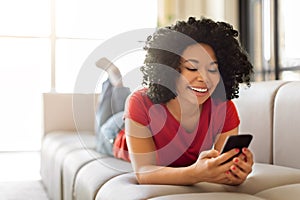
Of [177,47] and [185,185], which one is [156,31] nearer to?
[177,47]

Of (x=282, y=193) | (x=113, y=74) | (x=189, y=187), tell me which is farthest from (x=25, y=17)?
(x=282, y=193)

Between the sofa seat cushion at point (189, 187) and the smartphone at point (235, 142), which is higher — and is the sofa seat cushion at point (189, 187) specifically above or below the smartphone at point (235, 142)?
below

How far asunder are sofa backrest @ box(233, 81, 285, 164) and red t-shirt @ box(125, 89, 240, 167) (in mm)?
469

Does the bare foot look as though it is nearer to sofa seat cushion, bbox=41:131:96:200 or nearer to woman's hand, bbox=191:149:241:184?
sofa seat cushion, bbox=41:131:96:200

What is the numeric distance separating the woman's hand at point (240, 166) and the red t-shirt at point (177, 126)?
0.22m

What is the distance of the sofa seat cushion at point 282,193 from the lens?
3.55ft

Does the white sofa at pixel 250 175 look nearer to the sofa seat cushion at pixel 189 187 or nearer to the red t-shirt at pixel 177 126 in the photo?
the sofa seat cushion at pixel 189 187

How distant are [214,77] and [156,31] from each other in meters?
0.26

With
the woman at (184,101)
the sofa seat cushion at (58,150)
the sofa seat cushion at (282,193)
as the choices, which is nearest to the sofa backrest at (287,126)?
the woman at (184,101)

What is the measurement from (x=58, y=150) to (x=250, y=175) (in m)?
1.14

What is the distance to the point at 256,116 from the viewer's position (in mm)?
1829

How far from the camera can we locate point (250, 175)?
52.6 inches

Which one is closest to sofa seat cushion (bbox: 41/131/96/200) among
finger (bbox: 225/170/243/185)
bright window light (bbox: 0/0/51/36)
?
finger (bbox: 225/170/243/185)

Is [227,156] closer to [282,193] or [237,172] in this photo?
[237,172]
